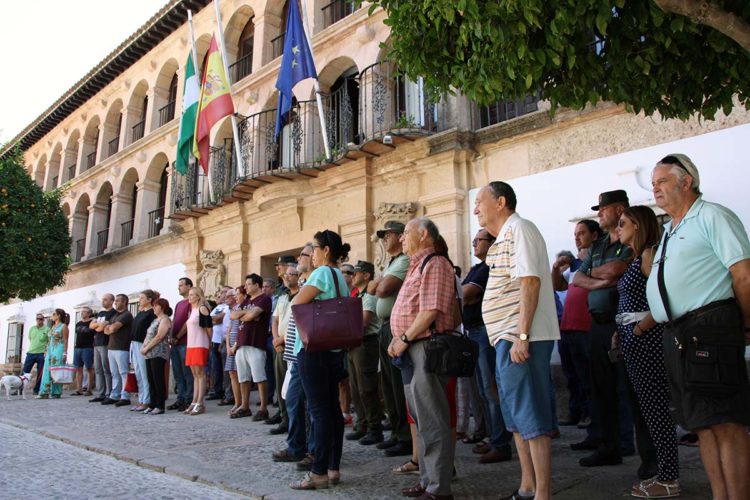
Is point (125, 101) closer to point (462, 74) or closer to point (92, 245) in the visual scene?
point (92, 245)

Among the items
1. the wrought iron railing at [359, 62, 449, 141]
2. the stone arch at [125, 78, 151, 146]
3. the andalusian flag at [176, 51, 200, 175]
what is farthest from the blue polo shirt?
the stone arch at [125, 78, 151, 146]

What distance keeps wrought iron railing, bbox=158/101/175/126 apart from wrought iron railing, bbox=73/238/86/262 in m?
6.21

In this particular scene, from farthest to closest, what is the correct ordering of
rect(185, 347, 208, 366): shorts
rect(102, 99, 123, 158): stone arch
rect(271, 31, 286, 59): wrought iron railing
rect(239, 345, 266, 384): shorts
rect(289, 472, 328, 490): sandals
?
rect(102, 99, 123, 158): stone arch, rect(271, 31, 286, 59): wrought iron railing, rect(185, 347, 208, 366): shorts, rect(239, 345, 266, 384): shorts, rect(289, 472, 328, 490): sandals

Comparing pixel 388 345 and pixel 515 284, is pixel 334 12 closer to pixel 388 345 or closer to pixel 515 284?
pixel 388 345

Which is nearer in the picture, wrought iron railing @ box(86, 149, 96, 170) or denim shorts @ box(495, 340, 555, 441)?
denim shorts @ box(495, 340, 555, 441)

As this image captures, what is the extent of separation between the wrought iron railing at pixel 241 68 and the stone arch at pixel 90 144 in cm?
901

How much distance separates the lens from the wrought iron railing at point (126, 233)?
64.2 feet

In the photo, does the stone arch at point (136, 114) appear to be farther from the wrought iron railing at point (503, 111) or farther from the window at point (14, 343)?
the wrought iron railing at point (503, 111)

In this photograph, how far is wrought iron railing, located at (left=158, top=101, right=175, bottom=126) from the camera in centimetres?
1858

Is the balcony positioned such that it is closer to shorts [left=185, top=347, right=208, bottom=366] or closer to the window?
shorts [left=185, top=347, right=208, bottom=366]

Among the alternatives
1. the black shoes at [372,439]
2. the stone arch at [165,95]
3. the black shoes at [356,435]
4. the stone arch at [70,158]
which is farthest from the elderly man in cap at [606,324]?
the stone arch at [70,158]

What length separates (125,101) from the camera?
2036 cm

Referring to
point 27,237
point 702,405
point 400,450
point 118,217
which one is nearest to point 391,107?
point 400,450

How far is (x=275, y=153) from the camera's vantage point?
13547 mm
